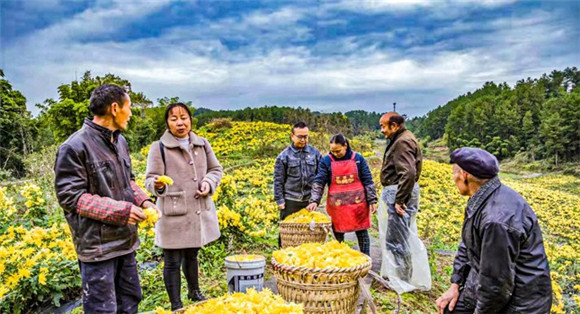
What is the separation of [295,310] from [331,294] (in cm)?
70

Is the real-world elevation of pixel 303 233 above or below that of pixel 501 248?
below

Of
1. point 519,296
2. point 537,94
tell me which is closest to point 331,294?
point 519,296

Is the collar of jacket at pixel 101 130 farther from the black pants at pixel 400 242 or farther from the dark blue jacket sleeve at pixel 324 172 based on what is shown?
the black pants at pixel 400 242

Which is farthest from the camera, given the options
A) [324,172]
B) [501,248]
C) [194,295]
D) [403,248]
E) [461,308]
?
[324,172]

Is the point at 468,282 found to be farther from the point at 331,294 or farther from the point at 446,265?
the point at 446,265

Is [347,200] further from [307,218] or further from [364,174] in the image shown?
[307,218]

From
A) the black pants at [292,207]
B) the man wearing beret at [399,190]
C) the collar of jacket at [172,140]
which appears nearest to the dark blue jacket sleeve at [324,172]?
the black pants at [292,207]

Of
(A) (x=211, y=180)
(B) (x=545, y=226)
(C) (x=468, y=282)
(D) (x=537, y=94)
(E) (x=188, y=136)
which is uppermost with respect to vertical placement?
(D) (x=537, y=94)

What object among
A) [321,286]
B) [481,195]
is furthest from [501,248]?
[321,286]

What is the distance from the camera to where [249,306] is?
2.10 m

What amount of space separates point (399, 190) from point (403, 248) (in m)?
0.60

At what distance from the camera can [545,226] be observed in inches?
374

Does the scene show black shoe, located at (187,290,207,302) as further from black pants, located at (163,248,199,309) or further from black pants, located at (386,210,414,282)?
black pants, located at (386,210,414,282)

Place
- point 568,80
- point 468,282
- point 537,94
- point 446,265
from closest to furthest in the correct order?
point 468,282 < point 446,265 < point 537,94 < point 568,80
